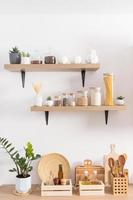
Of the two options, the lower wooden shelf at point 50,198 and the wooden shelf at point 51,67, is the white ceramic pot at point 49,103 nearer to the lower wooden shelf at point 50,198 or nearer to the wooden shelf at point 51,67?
the wooden shelf at point 51,67

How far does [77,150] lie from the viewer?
1925 mm

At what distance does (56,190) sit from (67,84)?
0.75 m

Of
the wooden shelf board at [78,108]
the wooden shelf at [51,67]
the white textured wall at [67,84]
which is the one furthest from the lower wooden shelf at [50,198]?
the wooden shelf at [51,67]

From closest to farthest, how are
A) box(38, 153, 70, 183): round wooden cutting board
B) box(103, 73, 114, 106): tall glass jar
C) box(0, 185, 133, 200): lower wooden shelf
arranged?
1. box(0, 185, 133, 200): lower wooden shelf
2. box(103, 73, 114, 106): tall glass jar
3. box(38, 153, 70, 183): round wooden cutting board

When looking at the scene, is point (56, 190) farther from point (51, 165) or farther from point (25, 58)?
point (25, 58)

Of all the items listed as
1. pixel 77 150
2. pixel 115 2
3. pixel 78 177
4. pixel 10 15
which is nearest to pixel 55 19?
pixel 10 15

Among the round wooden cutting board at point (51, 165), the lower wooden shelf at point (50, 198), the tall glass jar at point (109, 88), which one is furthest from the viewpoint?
the round wooden cutting board at point (51, 165)

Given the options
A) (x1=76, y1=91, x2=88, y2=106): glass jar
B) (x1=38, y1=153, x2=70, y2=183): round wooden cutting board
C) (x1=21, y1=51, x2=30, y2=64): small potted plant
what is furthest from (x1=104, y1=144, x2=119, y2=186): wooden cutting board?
(x1=21, y1=51, x2=30, y2=64): small potted plant

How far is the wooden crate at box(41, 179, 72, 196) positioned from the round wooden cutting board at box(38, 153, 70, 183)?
0.15 metres

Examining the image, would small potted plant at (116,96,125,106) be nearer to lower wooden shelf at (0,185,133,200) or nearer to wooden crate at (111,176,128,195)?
wooden crate at (111,176,128,195)

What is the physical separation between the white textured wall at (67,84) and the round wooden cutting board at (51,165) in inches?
2.7

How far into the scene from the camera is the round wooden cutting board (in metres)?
1.86

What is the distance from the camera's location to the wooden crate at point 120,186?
66.8 inches

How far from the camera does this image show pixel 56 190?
1699mm
